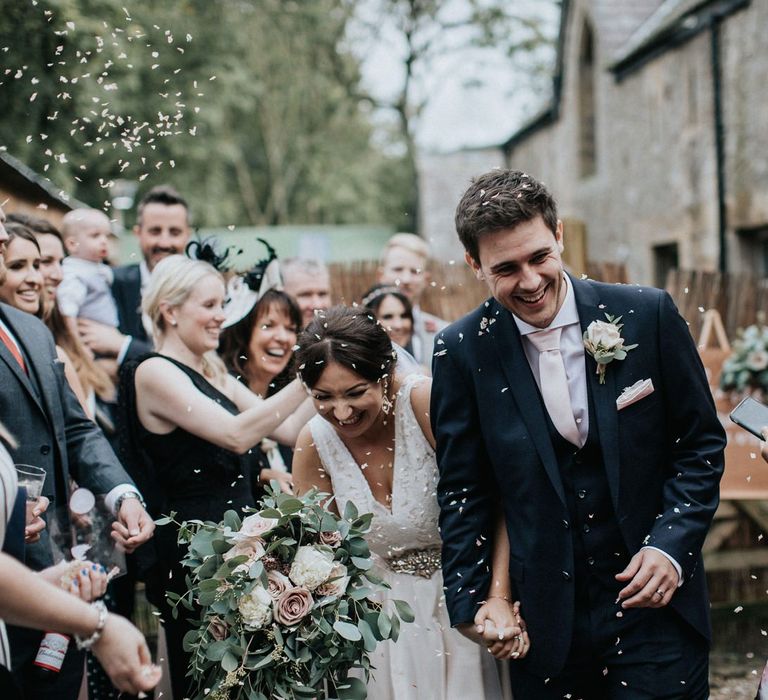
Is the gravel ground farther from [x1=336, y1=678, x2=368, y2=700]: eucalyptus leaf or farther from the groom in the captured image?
[x1=336, y1=678, x2=368, y2=700]: eucalyptus leaf

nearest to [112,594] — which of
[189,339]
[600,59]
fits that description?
[189,339]

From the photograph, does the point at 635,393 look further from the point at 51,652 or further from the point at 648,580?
the point at 51,652

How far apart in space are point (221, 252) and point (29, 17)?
446 cm

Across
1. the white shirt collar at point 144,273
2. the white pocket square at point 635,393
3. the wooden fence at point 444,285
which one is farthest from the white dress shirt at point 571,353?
the wooden fence at point 444,285

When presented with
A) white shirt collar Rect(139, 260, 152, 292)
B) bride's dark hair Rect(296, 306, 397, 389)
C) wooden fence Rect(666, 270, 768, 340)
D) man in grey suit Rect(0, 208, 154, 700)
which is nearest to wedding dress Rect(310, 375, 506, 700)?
bride's dark hair Rect(296, 306, 397, 389)

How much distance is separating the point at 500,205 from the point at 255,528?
1.29 meters

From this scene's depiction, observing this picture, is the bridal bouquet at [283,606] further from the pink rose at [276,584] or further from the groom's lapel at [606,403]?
the groom's lapel at [606,403]

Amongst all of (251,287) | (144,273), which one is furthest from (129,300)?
(251,287)

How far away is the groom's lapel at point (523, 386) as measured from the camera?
9.61 feet

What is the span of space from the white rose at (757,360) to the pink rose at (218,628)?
516cm

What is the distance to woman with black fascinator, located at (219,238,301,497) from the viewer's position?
494 cm

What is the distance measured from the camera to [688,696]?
292 cm

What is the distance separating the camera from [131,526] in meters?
3.45

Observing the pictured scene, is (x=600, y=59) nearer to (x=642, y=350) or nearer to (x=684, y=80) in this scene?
(x=684, y=80)
